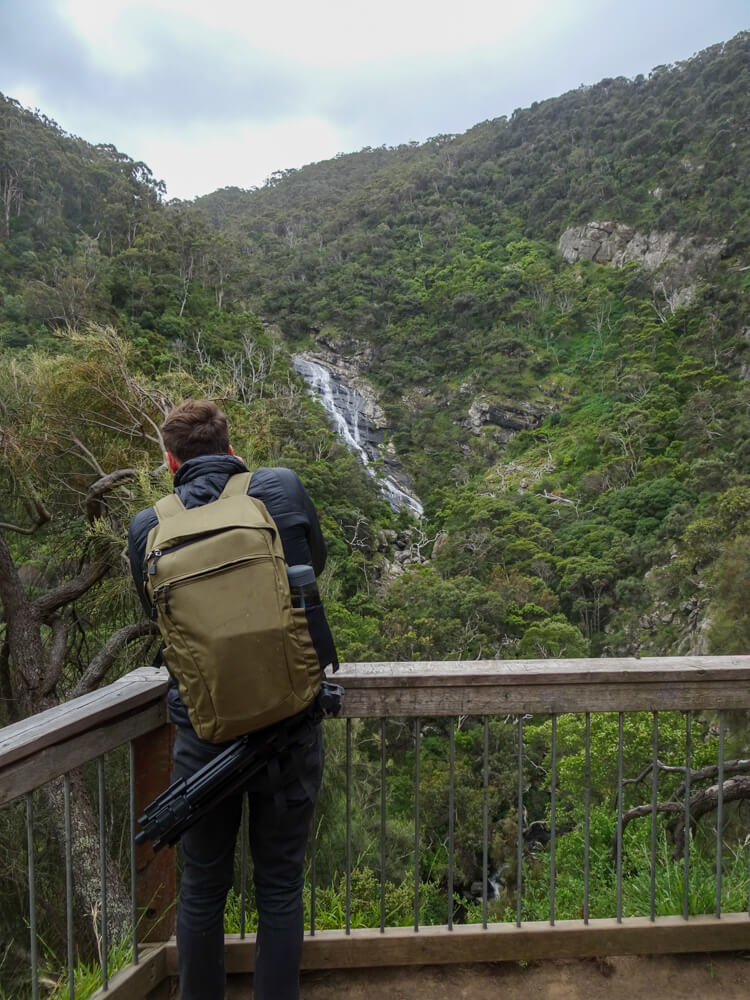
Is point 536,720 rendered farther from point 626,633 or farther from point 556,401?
point 556,401

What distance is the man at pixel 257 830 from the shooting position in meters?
1.30

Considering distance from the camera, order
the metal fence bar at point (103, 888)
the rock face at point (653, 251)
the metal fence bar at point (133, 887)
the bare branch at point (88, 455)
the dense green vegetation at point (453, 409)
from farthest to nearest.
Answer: the rock face at point (653, 251)
the dense green vegetation at point (453, 409)
the bare branch at point (88, 455)
the metal fence bar at point (133, 887)
the metal fence bar at point (103, 888)

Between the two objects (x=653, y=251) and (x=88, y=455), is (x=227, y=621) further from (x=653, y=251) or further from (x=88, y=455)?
(x=653, y=251)

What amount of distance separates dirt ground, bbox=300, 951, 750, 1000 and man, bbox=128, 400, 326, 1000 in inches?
13.5

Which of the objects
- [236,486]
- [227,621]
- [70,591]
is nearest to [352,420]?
[70,591]

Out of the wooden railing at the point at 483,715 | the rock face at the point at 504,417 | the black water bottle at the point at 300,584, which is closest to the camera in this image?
the black water bottle at the point at 300,584

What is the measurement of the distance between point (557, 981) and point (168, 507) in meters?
1.53

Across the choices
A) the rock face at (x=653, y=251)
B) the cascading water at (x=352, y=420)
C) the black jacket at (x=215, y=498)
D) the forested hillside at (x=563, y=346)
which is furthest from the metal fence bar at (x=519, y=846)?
the rock face at (x=653, y=251)

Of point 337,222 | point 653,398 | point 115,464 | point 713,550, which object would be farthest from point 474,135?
point 115,464

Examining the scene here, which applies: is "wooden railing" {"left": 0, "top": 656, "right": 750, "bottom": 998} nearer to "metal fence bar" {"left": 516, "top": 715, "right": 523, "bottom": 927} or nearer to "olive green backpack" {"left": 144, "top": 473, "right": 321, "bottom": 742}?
"metal fence bar" {"left": 516, "top": 715, "right": 523, "bottom": 927}

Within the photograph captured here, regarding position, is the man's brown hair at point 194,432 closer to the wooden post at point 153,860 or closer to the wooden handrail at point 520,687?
the wooden handrail at point 520,687

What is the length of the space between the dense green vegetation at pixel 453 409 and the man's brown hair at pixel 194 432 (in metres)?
1.42

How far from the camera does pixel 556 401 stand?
45594 millimetres

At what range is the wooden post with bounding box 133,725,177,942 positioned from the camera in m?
1.61
